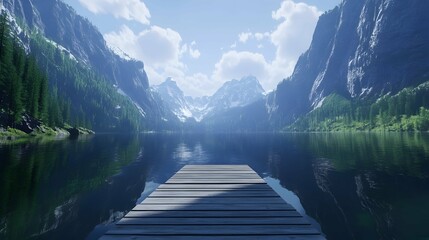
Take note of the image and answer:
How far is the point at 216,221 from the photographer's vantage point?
32.6 ft

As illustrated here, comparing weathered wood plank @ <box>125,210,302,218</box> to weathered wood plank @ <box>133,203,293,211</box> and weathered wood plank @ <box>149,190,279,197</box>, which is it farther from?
weathered wood plank @ <box>149,190,279,197</box>

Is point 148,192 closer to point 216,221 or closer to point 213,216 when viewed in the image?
point 213,216

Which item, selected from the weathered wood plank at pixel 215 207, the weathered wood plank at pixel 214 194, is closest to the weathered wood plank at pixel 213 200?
the weathered wood plank at pixel 215 207

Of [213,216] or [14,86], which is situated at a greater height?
[14,86]

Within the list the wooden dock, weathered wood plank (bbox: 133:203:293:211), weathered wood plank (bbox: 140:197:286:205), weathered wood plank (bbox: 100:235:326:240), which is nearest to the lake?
weathered wood plank (bbox: 140:197:286:205)

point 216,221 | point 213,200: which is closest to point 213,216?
point 216,221

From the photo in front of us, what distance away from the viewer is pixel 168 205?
11906 millimetres

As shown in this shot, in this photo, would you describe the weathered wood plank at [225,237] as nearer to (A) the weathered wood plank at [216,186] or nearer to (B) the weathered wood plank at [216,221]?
(B) the weathered wood plank at [216,221]

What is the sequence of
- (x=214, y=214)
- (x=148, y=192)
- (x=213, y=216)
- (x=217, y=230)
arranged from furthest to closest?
(x=148, y=192), (x=214, y=214), (x=213, y=216), (x=217, y=230)

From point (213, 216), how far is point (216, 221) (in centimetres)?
60

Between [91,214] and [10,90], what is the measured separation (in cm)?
8084

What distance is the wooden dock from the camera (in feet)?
28.6

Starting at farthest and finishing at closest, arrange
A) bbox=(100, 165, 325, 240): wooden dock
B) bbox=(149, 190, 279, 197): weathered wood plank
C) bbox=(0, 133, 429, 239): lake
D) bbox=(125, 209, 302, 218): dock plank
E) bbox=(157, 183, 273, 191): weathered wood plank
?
bbox=(157, 183, 273, 191): weathered wood plank
bbox=(149, 190, 279, 197): weathered wood plank
bbox=(0, 133, 429, 239): lake
bbox=(125, 209, 302, 218): dock plank
bbox=(100, 165, 325, 240): wooden dock

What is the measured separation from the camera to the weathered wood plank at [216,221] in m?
9.65
